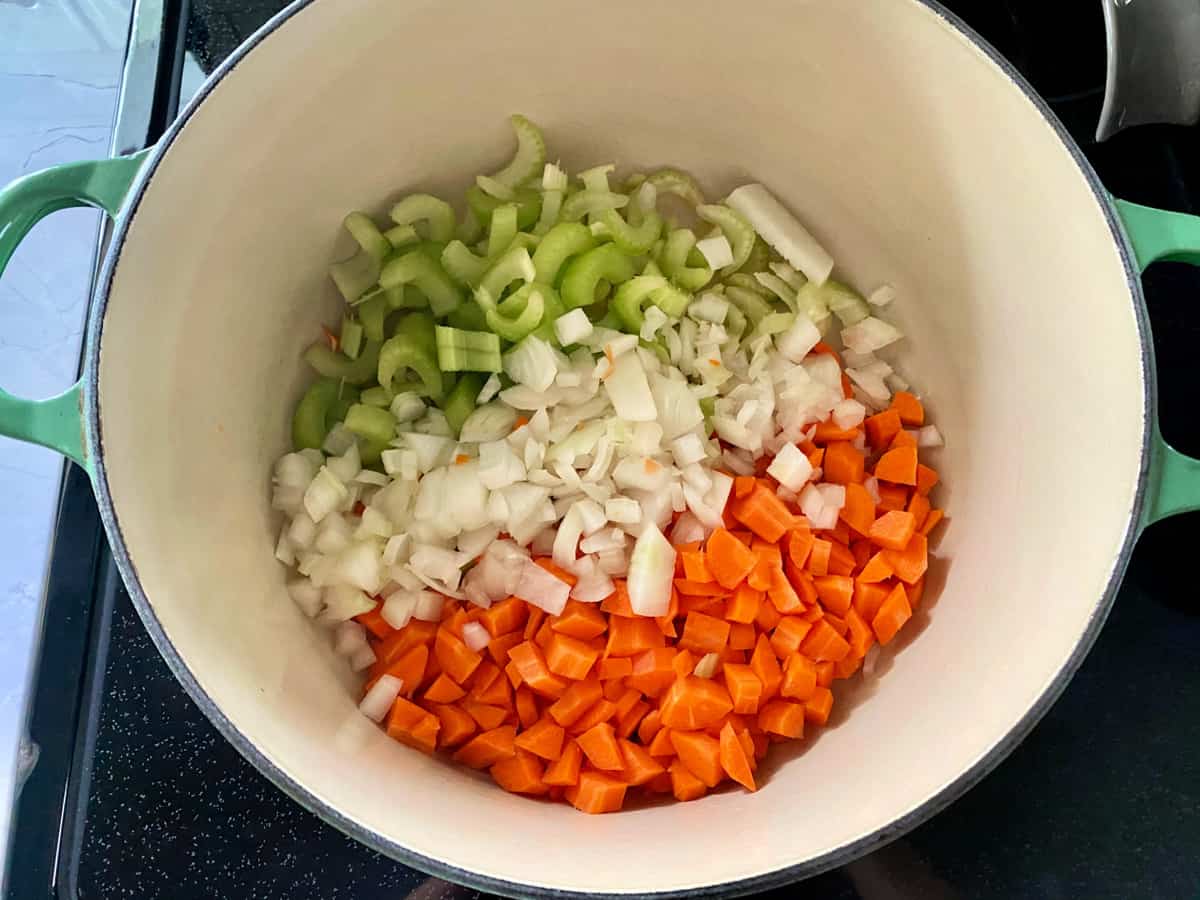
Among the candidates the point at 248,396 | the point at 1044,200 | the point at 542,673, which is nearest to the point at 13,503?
the point at 248,396

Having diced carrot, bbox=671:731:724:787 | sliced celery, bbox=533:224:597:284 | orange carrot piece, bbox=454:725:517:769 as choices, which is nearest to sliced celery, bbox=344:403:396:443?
sliced celery, bbox=533:224:597:284

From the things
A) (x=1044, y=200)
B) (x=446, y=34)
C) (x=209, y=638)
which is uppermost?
(x=446, y=34)

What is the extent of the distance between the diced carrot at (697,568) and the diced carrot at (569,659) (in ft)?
0.45

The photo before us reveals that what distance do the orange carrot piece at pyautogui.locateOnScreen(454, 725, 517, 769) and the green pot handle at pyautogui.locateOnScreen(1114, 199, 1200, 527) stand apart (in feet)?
2.17

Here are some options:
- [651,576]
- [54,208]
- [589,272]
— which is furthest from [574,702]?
[54,208]

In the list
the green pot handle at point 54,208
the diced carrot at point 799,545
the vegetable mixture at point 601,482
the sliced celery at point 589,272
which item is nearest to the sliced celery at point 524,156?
the vegetable mixture at point 601,482

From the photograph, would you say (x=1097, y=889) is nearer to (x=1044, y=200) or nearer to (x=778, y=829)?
(x=778, y=829)

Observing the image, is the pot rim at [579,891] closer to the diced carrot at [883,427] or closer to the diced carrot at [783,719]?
the diced carrot at [783,719]

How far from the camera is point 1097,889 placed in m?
1.03

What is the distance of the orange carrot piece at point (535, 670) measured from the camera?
104cm

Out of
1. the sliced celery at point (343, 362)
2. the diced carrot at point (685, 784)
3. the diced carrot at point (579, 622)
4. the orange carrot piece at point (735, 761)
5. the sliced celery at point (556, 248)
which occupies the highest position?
the sliced celery at point (556, 248)

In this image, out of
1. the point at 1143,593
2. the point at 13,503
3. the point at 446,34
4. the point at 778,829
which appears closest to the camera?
the point at 778,829

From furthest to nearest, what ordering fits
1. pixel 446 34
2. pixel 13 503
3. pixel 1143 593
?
pixel 13 503, pixel 1143 593, pixel 446 34

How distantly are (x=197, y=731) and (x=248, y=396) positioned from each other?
38 centimetres
